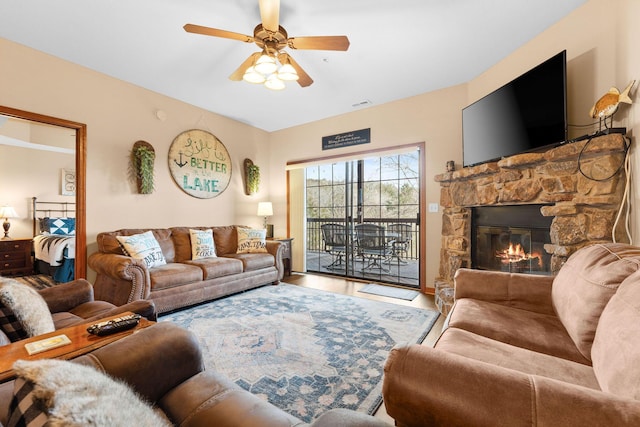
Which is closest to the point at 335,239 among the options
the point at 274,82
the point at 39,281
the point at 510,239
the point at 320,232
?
the point at 320,232

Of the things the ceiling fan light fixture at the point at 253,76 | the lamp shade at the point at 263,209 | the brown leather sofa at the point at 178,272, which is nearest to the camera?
the ceiling fan light fixture at the point at 253,76

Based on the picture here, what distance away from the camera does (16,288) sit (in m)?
1.20

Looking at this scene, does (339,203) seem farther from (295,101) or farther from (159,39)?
(159,39)

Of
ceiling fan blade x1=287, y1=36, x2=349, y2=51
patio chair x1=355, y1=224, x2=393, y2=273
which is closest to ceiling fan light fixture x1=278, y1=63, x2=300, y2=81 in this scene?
ceiling fan blade x1=287, y1=36, x2=349, y2=51

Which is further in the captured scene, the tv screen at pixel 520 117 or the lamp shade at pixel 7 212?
the lamp shade at pixel 7 212

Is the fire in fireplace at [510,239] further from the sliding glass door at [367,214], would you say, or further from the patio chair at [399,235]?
the patio chair at [399,235]

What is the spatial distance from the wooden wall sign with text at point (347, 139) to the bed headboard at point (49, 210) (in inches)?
197

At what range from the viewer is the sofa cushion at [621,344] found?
2.52ft

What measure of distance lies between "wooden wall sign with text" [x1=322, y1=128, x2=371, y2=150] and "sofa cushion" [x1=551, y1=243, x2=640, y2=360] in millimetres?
3212

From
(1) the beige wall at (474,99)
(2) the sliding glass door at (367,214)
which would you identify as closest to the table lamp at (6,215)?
(1) the beige wall at (474,99)

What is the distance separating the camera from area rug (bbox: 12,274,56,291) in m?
4.07

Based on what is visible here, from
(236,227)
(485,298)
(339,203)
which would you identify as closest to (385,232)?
(339,203)

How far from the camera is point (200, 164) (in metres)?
4.31

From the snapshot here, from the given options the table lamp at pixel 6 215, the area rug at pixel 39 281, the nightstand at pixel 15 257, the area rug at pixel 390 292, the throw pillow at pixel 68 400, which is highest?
the table lamp at pixel 6 215
